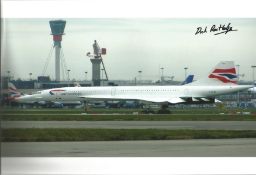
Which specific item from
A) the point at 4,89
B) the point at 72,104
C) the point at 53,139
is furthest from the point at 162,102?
the point at 4,89

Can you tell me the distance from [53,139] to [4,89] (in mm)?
12649

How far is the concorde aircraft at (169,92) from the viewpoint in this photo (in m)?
77.9

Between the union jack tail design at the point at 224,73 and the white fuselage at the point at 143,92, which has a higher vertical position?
the union jack tail design at the point at 224,73

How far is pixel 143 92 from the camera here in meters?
79.7

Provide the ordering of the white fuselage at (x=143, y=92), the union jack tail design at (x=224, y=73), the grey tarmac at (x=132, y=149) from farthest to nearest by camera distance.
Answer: the union jack tail design at (x=224, y=73), the white fuselage at (x=143, y=92), the grey tarmac at (x=132, y=149)

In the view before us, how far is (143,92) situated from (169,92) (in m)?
3.45

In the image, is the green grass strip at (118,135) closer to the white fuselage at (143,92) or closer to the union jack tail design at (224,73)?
the white fuselage at (143,92)

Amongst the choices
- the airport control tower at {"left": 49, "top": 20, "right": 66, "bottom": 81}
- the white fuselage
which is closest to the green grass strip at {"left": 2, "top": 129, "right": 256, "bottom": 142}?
the airport control tower at {"left": 49, "top": 20, "right": 66, "bottom": 81}
